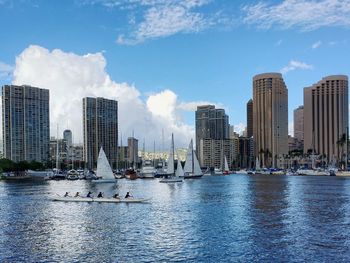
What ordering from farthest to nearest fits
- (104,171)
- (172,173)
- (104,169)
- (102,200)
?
(172,173) < (104,171) < (104,169) < (102,200)

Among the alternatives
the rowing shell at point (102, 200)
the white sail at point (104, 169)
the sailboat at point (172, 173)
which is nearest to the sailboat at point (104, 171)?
the white sail at point (104, 169)

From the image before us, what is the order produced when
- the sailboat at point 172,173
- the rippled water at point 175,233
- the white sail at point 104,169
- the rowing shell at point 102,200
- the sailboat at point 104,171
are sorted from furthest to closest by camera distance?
the sailboat at point 172,173 → the sailboat at point 104,171 → the white sail at point 104,169 → the rowing shell at point 102,200 → the rippled water at point 175,233

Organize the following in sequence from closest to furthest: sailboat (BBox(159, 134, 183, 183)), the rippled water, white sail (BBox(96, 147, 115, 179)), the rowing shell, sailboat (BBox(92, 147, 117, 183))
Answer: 1. the rippled water
2. the rowing shell
3. white sail (BBox(96, 147, 115, 179))
4. sailboat (BBox(92, 147, 117, 183))
5. sailboat (BBox(159, 134, 183, 183))

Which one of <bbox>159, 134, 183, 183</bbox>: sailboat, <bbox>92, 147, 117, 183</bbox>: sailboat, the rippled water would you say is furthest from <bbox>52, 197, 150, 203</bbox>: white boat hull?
<bbox>159, 134, 183, 183</bbox>: sailboat

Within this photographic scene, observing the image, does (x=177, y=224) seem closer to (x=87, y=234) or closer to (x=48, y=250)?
Result: (x=87, y=234)

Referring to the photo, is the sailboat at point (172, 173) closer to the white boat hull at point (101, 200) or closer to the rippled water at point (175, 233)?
the white boat hull at point (101, 200)

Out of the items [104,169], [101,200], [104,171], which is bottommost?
[101,200]

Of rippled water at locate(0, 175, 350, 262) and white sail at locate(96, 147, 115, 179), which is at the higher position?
white sail at locate(96, 147, 115, 179)

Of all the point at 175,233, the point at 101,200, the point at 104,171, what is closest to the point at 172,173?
the point at 104,171

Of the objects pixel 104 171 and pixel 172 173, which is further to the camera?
pixel 172 173

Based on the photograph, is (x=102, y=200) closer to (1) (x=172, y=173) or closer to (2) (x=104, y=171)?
(2) (x=104, y=171)

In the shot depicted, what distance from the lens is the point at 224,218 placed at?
6869cm

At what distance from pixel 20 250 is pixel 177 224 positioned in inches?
916

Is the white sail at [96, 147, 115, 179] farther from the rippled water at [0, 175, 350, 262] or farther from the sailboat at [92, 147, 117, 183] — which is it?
the rippled water at [0, 175, 350, 262]
